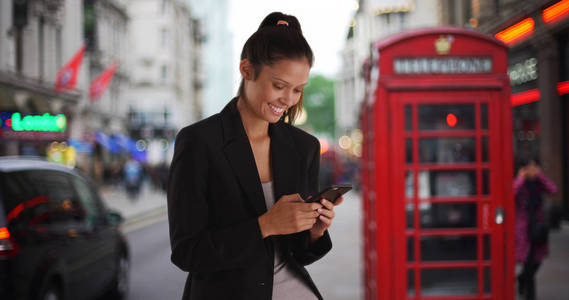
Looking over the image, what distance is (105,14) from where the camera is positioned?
28.7 feet

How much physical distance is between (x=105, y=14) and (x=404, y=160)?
6153 mm

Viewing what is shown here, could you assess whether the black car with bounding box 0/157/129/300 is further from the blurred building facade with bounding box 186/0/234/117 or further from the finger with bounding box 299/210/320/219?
the blurred building facade with bounding box 186/0/234/117

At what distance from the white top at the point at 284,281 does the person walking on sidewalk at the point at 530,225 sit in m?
5.02

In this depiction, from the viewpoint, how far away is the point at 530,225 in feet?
20.4

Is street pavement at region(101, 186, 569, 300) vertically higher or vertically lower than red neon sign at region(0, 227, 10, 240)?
lower

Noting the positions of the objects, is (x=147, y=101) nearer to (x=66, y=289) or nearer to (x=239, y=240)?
(x=66, y=289)

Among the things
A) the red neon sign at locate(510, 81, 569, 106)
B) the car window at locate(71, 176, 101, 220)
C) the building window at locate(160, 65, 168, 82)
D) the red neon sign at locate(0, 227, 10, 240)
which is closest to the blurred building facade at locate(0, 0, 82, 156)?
the car window at locate(71, 176, 101, 220)

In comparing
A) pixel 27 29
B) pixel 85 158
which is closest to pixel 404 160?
pixel 27 29

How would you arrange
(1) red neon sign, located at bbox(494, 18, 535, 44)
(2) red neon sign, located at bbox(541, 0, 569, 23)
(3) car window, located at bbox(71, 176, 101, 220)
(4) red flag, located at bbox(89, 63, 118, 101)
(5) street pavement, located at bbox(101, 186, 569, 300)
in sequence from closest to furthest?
(2) red neon sign, located at bbox(541, 0, 569, 23)
(1) red neon sign, located at bbox(494, 18, 535, 44)
(3) car window, located at bbox(71, 176, 101, 220)
(5) street pavement, located at bbox(101, 186, 569, 300)
(4) red flag, located at bbox(89, 63, 118, 101)

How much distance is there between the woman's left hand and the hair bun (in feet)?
1.84

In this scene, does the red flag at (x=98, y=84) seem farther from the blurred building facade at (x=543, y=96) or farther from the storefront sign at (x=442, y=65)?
the storefront sign at (x=442, y=65)

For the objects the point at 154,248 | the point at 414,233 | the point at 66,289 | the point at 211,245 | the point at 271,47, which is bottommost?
the point at 154,248

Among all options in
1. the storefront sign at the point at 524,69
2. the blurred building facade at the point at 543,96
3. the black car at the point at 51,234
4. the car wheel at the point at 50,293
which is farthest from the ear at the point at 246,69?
the storefront sign at the point at 524,69

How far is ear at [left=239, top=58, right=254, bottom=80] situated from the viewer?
1.76 metres
